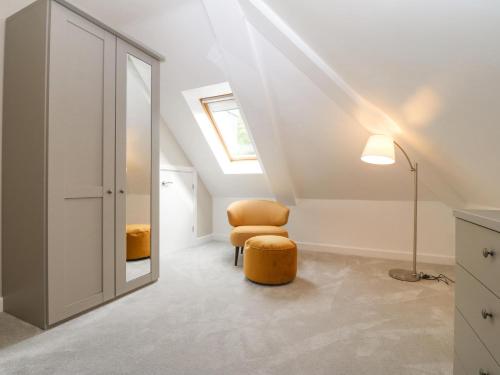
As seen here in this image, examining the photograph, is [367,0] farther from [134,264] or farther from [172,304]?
[134,264]

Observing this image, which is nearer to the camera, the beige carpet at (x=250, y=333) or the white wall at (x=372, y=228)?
the beige carpet at (x=250, y=333)

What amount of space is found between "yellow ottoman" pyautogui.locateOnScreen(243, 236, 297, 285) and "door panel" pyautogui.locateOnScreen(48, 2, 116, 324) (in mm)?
1263

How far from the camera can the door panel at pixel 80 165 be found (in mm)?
1825

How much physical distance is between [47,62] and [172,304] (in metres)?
1.95

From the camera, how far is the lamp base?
2.82 m

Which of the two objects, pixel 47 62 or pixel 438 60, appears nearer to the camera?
pixel 438 60

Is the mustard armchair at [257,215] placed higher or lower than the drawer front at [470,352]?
higher

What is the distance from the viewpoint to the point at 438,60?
1.30 m

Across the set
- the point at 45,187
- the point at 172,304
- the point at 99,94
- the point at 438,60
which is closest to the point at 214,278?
the point at 172,304

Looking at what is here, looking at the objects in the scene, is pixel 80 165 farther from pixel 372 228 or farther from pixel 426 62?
pixel 372 228

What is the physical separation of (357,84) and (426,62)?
33.4 inches

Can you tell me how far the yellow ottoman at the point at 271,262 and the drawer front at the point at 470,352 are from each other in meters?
1.52

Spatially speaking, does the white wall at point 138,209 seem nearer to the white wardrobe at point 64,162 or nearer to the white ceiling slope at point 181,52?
the white wardrobe at point 64,162

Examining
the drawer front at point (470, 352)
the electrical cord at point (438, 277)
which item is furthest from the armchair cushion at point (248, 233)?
the drawer front at point (470, 352)
